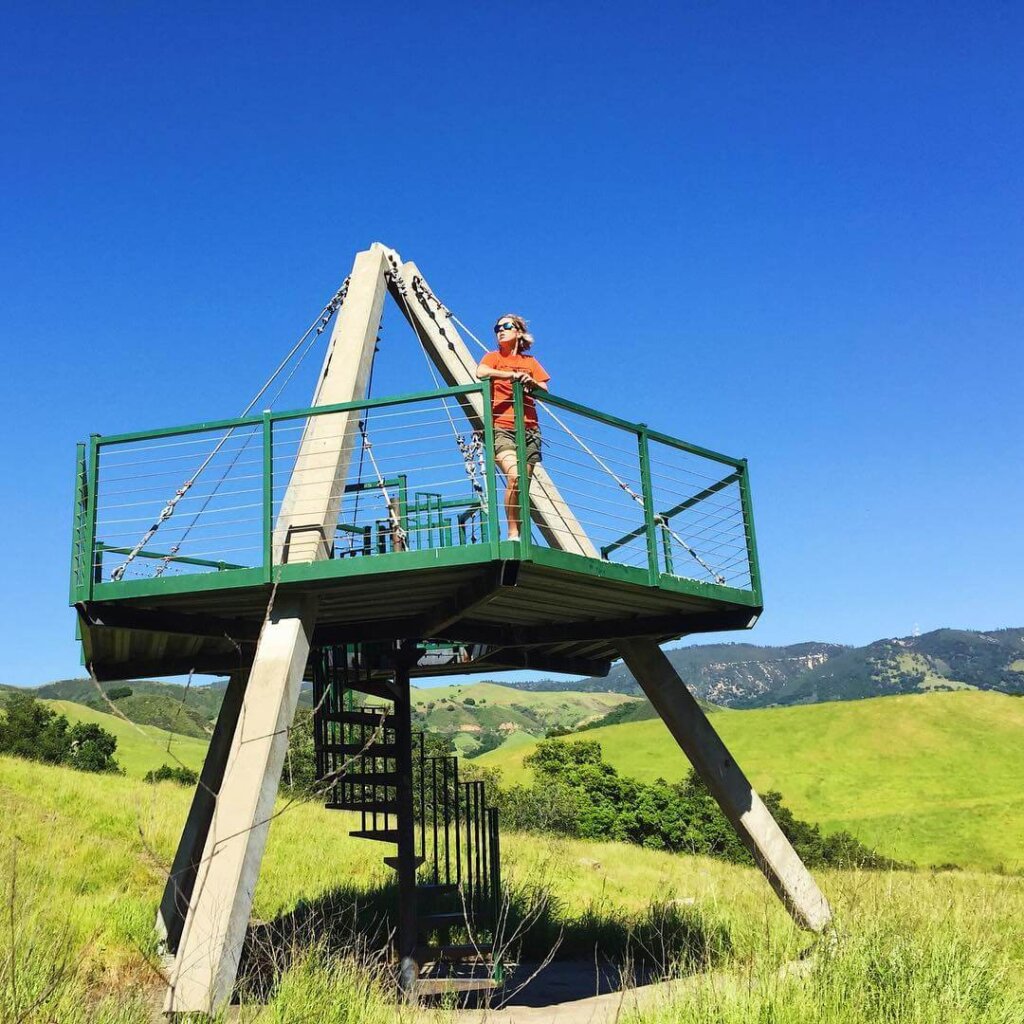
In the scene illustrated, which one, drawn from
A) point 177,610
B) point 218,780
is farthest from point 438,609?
point 218,780

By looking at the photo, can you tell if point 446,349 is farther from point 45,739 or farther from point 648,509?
point 45,739

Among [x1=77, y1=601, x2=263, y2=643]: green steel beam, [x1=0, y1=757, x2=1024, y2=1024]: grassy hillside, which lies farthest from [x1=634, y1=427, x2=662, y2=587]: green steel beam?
[x1=77, y1=601, x2=263, y2=643]: green steel beam

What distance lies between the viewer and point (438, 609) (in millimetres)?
9820

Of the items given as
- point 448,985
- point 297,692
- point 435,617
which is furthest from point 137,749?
point 297,692

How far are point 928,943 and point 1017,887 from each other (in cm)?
1131

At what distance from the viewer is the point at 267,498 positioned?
8570 millimetres

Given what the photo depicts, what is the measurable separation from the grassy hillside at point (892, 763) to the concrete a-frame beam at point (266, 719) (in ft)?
252

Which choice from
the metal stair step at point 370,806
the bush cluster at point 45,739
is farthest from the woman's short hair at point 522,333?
the bush cluster at point 45,739

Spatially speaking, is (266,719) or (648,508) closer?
(266,719)

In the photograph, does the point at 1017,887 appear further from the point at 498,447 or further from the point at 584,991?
the point at 498,447

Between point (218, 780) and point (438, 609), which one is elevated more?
point (438, 609)

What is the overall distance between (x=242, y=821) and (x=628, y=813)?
47.5 metres

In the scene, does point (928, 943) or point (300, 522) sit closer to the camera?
point (928, 943)

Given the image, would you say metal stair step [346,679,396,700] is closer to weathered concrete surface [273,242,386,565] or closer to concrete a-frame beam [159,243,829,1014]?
concrete a-frame beam [159,243,829,1014]
